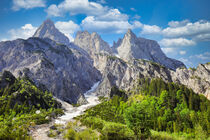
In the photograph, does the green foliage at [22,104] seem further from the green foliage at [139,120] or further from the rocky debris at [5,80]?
the green foliage at [139,120]

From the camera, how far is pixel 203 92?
455ft

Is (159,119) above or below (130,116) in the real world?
below

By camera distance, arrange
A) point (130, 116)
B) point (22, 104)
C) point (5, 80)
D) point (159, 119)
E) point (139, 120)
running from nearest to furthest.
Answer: point (139, 120)
point (130, 116)
point (159, 119)
point (22, 104)
point (5, 80)

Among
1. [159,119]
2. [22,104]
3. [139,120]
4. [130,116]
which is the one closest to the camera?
[139,120]

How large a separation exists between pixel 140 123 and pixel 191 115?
5943 cm

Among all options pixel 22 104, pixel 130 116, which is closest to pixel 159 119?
pixel 130 116

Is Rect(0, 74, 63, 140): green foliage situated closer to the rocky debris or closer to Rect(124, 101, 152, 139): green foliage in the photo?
the rocky debris

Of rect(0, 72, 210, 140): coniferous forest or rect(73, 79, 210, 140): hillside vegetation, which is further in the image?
rect(0, 72, 210, 140): coniferous forest

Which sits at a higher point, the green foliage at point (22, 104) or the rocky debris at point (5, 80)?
the rocky debris at point (5, 80)

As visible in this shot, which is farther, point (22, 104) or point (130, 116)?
point (22, 104)

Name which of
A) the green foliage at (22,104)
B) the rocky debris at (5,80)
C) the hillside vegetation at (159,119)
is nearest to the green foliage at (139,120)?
the hillside vegetation at (159,119)

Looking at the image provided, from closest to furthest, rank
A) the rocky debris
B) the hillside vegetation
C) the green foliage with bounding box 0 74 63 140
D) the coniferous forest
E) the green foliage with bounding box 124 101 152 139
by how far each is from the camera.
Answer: the green foliage with bounding box 124 101 152 139
the hillside vegetation
the coniferous forest
the green foliage with bounding box 0 74 63 140
the rocky debris

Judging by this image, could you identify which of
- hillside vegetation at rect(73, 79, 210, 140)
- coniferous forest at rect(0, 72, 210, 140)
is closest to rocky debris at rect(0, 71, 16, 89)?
coniferous forest at rect(0, 72, 210, 140)

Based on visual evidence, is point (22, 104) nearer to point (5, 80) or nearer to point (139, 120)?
point (5, 80)
